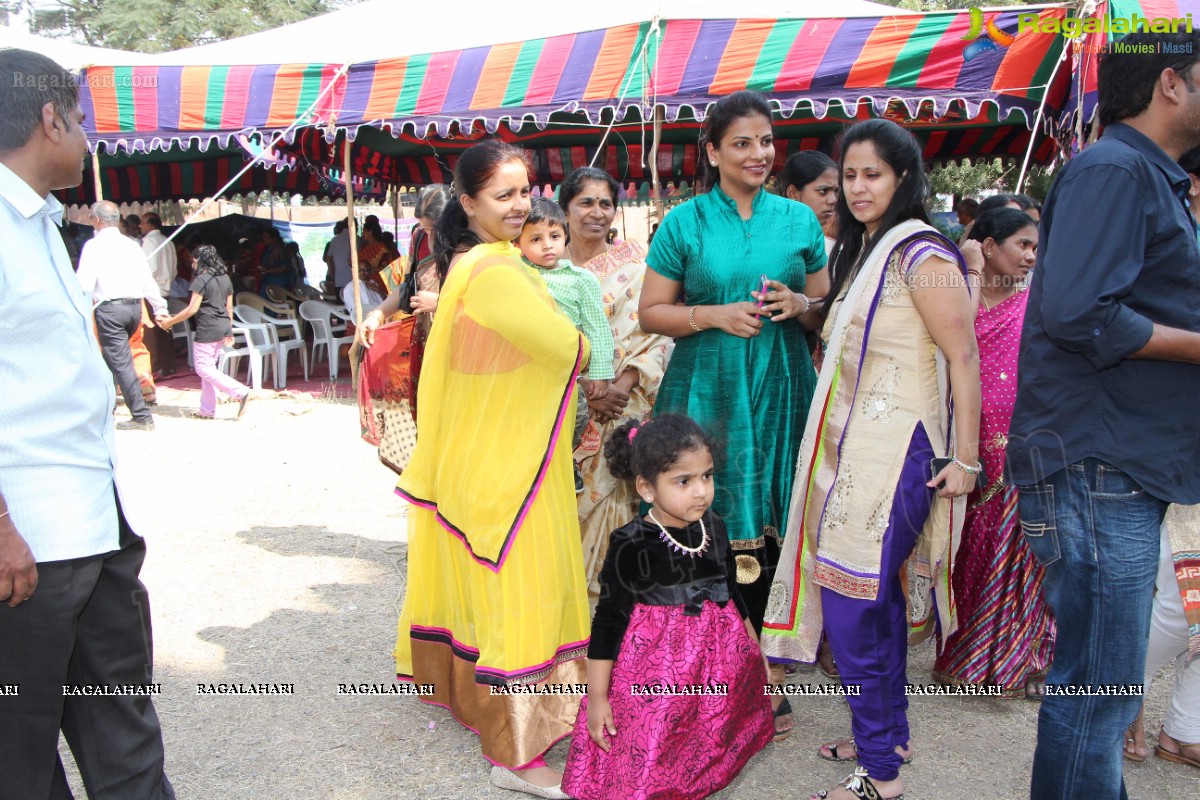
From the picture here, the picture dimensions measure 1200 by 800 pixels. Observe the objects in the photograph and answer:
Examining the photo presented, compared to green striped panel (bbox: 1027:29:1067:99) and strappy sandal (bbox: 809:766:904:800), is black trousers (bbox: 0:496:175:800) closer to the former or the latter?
strappy sandal (bbox: 809:766:904:800)

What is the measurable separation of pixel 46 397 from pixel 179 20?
24943 millimetres

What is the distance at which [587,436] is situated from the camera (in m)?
3.24

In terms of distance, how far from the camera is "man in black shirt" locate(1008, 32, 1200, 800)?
1.72 meters

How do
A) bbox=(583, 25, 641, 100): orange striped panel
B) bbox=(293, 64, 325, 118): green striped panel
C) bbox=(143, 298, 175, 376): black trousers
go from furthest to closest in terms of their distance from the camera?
bbox=(143, 298, 175, 376): black trousers < bbox=(293, 64, 325, 118): green striped panel < bbox=(583, 25, 641, 100): orange striped panel

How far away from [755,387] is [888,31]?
162 inches

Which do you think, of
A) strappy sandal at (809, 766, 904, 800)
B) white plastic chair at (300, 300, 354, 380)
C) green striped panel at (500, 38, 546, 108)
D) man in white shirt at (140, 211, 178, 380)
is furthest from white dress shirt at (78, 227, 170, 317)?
strappy sandal at (809, 766, 904, 800)

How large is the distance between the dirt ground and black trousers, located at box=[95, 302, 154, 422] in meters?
2.18

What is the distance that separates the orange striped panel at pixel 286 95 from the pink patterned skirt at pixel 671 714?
6.21 metres

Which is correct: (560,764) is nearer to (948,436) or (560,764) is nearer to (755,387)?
(755,387)

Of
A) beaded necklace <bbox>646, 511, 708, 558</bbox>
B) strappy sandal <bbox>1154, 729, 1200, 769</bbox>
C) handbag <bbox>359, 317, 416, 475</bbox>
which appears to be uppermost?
handbag <bbox>359, 317, 416, 475</bbox>

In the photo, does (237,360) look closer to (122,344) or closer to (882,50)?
(122,344)

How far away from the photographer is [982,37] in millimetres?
5621

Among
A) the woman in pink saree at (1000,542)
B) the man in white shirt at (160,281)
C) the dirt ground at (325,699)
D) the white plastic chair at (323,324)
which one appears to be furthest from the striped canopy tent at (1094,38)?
the man in white shirt at (160,281)

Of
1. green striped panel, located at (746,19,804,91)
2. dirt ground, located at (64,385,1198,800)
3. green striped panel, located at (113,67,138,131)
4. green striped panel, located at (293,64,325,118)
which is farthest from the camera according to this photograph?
green striped panel, located at (113,67,138,131)
